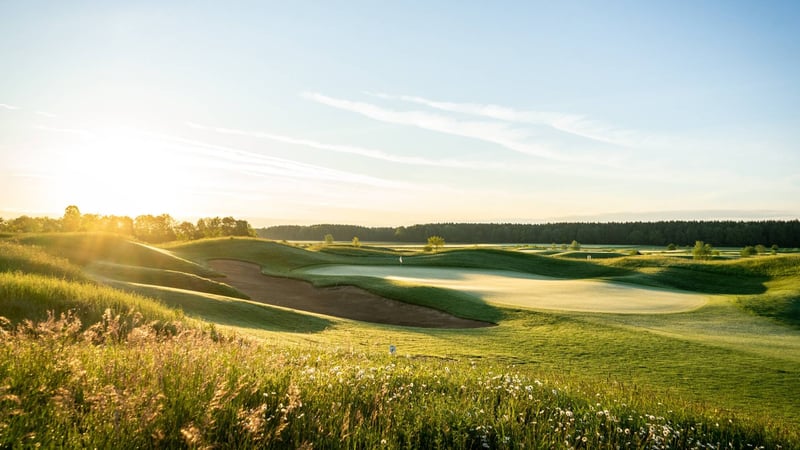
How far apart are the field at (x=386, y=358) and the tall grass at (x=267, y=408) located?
0.12ft

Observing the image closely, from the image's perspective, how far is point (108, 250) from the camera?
43938 mm

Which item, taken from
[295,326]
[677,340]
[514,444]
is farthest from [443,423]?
[677,340]

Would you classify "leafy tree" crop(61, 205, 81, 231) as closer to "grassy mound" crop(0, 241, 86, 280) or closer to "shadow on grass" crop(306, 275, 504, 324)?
"shadow on grass" crop(306, 275, 504, 324)

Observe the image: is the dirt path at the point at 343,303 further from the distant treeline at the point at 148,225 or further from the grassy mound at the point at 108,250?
the distant treeline at the point at 148,225

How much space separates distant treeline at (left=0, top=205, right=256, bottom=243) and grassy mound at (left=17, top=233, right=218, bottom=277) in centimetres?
8324

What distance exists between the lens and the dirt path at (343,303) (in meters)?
29.4

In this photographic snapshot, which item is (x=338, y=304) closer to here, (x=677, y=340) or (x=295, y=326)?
(x=295, y=326)

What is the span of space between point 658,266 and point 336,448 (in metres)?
57.1

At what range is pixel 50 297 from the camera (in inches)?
593

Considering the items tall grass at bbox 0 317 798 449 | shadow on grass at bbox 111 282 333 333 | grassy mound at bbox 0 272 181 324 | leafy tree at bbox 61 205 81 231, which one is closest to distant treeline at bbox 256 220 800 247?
leafy tree at bbox 61 205 81 231

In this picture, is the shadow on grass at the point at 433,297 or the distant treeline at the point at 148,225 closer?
the shadow on grass at the point at 433,297

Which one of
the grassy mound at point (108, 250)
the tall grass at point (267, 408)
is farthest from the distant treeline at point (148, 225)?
the tall grass at point (267, 408)

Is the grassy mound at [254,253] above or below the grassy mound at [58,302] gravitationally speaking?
below

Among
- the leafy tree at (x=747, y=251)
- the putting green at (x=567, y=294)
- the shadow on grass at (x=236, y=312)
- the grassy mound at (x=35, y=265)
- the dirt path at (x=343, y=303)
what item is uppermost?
the grassy mound at (x=35, y=265)
